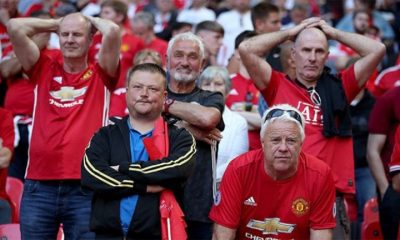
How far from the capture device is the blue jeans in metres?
7.74

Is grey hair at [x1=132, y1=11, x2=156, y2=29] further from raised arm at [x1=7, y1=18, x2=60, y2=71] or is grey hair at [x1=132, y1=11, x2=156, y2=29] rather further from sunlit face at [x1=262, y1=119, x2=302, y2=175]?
sunlit face at [x1=262, y1=119, x2=302, y2=175]

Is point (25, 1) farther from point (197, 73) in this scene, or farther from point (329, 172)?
point (329, 172)

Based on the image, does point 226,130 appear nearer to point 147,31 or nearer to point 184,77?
point 184,77

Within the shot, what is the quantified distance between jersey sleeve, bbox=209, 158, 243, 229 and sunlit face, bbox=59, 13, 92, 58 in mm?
1616

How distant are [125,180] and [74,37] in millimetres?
1688

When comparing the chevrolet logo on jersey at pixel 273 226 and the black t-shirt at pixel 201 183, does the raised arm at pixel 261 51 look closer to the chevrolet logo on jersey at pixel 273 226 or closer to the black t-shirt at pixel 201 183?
the black t-shirt at pixel 201 183

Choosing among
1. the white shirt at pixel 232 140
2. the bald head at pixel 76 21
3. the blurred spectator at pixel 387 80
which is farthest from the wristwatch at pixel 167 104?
the blurred spectator at pixel 387 80

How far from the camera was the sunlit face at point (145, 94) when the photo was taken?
7.14 meters

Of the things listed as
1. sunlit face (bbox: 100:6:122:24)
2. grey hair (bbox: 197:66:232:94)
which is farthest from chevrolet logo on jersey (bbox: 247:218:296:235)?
sunlit face (bbox: 100:6:122:24)

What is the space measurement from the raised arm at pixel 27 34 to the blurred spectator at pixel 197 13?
24.2 feet

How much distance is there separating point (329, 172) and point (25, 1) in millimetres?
7097

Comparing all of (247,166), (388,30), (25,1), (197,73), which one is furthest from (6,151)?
(388,30)

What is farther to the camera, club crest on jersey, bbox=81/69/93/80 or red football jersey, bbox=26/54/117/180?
Answer: club crest on jersey, bbox=81/69/93/80

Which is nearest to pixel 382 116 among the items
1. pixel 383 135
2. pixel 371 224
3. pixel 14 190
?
pixel 383 135
